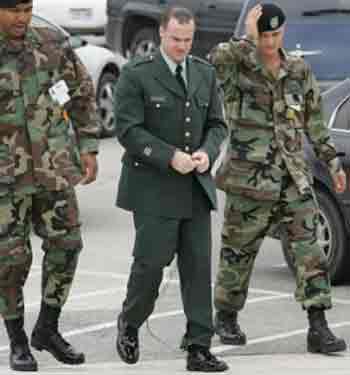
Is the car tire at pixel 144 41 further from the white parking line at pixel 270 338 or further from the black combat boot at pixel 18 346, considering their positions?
the black combat boot at pixel 18 346

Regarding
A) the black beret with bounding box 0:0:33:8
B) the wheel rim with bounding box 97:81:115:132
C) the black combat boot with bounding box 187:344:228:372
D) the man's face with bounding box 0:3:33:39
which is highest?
the black beret with bounding box 0:0:33:8

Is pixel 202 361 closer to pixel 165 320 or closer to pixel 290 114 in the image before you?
pixel 290 114

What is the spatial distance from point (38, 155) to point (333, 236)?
3569 millimetres

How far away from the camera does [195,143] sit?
30.6ft

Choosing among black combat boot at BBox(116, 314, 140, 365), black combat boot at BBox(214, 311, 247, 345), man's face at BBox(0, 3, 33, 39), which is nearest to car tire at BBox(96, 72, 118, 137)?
black combat boot at BBox(214, 311, 247, 345)

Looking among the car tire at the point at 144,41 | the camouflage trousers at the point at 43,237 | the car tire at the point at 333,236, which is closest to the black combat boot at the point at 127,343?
the camouflage trousers at the point at 43,237

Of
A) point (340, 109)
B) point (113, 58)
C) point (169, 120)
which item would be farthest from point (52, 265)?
point (113, 58)

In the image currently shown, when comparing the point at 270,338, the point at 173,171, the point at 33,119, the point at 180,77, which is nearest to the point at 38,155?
the point at 33,119

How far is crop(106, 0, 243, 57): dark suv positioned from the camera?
2230 centimetres

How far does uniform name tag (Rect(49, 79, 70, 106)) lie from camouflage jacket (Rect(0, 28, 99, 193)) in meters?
0.02

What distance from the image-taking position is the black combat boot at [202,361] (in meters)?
9.29

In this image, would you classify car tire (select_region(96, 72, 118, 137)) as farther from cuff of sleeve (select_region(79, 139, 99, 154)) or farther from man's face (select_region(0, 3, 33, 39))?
man's face (select_region(0, 3, 33, 39))

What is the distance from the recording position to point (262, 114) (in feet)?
32.9

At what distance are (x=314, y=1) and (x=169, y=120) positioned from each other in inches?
349
